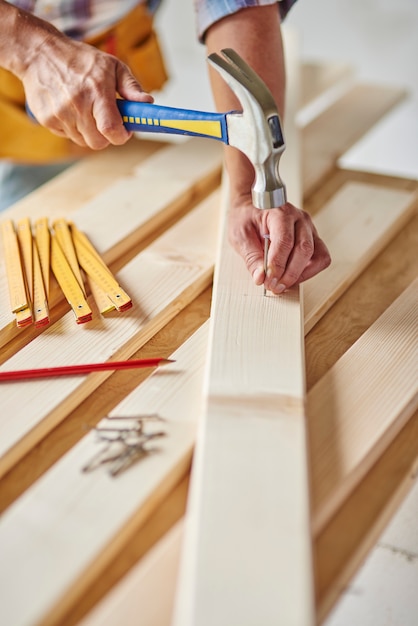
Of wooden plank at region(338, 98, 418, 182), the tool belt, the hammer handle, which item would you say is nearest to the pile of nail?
the hammer handle

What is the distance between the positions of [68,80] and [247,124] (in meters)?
0.54

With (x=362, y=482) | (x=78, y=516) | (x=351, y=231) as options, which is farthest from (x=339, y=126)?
(x=78, y=516)

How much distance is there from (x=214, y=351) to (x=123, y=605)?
0.57 meters

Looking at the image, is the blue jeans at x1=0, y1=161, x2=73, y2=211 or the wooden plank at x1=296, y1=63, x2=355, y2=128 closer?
the blue jeans at x1=0, y1=161, x2=73, y2=211

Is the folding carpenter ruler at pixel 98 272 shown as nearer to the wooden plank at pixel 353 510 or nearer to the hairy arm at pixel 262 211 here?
the hairy arm at pixel 262 211

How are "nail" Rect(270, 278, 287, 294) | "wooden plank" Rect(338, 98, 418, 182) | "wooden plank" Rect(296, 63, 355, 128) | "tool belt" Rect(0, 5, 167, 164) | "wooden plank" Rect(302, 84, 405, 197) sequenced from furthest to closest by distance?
"wooden plank" Rect(338, 98, 418, 182) < "wooden plank" Rect(296, 63, 355, 128) < "tool belt" Rect(0, 5, 167, 164) < "wooden plank" Rect(302, 84, 405, 197) < "nail" Rect(270, 278, 287, 294)

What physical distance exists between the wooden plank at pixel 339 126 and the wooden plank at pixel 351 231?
14 centimetres

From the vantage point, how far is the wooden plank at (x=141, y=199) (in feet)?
7.07

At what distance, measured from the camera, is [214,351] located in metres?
1.60

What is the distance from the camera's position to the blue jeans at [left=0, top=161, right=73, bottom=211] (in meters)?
2.95

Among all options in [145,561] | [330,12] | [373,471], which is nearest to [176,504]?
[145,561]

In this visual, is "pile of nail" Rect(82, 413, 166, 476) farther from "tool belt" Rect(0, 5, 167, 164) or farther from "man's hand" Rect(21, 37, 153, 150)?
"tool belt" Rect(0, 5, 167, 164)

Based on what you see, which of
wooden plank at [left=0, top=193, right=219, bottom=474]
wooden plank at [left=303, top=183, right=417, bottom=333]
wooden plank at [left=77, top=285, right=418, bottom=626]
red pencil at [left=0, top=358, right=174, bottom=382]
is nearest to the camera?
wooden plank at [left=77, top=285, right=418, bottom=626]

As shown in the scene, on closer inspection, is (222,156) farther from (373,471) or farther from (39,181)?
(373,471)
